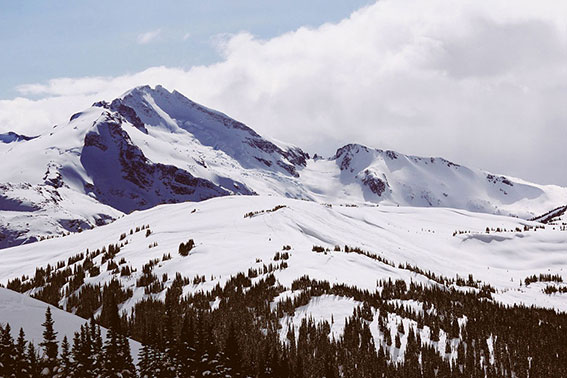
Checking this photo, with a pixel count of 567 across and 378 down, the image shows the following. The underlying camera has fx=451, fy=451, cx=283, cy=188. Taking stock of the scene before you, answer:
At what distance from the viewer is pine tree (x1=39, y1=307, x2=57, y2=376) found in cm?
663

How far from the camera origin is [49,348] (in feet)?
22.7

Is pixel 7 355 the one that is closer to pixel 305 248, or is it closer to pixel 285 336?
pixel 285 336

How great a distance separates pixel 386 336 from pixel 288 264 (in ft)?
24.4

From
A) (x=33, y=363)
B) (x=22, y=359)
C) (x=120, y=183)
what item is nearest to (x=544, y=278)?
(x=33, y=363)

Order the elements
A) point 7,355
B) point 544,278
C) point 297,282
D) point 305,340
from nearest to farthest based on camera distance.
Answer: point 7,355, point 305,340, point 297,282, point 544,278

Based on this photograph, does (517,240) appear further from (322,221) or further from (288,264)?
(288,264)

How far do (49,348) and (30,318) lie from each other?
98 centimetres

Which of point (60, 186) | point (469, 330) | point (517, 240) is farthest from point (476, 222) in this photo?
point (60, 186)

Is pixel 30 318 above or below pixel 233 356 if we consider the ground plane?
above

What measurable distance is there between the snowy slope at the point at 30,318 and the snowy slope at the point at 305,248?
7242 mm

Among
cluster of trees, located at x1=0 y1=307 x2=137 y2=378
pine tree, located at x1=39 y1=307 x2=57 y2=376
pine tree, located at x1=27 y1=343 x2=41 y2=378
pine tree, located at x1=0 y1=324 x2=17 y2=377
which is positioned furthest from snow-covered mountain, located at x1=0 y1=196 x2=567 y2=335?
pine tree, located at x1=0 y1=324 x2=17 y2=377

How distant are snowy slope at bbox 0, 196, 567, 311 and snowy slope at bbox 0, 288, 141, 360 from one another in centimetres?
724

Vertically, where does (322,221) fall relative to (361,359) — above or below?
above

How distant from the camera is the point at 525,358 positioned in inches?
392
